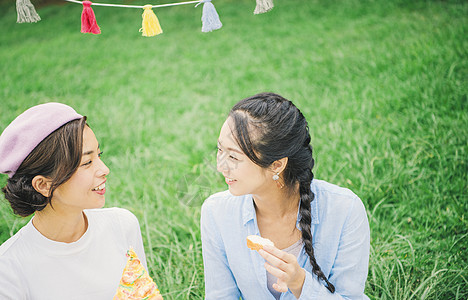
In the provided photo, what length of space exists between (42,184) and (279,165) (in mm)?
1035

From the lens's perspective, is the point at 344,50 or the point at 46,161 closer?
the point at 46,161

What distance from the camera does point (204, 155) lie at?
173 inches

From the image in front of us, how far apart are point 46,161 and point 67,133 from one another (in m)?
0.14

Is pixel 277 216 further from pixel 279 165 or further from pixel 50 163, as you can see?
pixel 50 163

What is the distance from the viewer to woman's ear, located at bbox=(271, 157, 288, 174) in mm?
1970

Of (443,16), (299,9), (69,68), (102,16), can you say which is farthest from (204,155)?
(102,16)

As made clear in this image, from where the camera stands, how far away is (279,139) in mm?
1909

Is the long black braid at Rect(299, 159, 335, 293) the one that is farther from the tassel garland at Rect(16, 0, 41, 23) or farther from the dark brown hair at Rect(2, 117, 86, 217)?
the tassel garland at Rect(16, 0, 41, 23)

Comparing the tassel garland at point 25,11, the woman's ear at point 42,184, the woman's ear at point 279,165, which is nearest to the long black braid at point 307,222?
the woman's ear at point 279,165

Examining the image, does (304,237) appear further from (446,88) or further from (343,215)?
(446,88)

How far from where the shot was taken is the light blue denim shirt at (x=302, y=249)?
200 cm

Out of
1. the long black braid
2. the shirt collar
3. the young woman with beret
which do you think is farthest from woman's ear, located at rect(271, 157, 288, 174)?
the young woman with beret

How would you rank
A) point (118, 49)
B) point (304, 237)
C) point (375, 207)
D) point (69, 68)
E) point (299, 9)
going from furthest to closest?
1. point (299, 9)
2. point (118, 49)
3. point (69, 68)
4. point (375, 207)
5. point (304, 237)

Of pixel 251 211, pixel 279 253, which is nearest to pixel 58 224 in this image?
pixel 251 211
